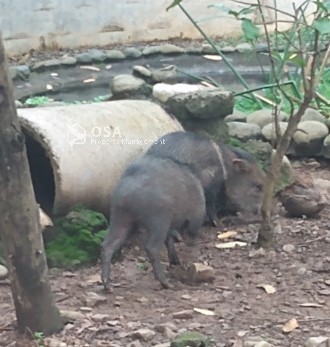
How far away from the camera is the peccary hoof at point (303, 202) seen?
450 centimetres

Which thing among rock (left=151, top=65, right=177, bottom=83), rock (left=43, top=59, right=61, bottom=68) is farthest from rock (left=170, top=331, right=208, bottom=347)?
rock (left=43, top=59, right=61, bottom=68)

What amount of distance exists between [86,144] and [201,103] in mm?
864

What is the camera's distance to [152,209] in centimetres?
370

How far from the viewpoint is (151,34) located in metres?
10.8

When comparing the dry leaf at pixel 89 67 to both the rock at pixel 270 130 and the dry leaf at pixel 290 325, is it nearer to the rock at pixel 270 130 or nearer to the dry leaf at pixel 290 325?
the rock at pixel 270 130

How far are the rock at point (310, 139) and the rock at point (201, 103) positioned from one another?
0.77 metres

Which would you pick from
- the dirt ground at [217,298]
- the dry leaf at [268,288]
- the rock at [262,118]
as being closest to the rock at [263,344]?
the dirt ground at [217,298]

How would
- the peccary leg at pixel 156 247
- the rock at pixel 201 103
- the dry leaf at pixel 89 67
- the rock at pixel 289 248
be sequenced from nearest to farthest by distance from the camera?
the peccary leg at pixel 156 247 < the rock at pixel 289 248 < the rock at pixel 201 103 < the dry leaf at pixel 89 67

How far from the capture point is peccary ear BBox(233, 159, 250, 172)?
4.62 meters

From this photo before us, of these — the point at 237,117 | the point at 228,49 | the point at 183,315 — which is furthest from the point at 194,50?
the point at 183,315

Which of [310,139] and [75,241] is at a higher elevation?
[75,241]

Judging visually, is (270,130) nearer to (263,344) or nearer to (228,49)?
(263,344)

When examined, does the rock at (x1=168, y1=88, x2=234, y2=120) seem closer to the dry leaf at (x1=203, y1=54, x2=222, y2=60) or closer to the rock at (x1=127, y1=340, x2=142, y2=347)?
the rock at (x1=127, y1=340, x2=142, y2=347)

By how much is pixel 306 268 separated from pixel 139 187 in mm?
798
